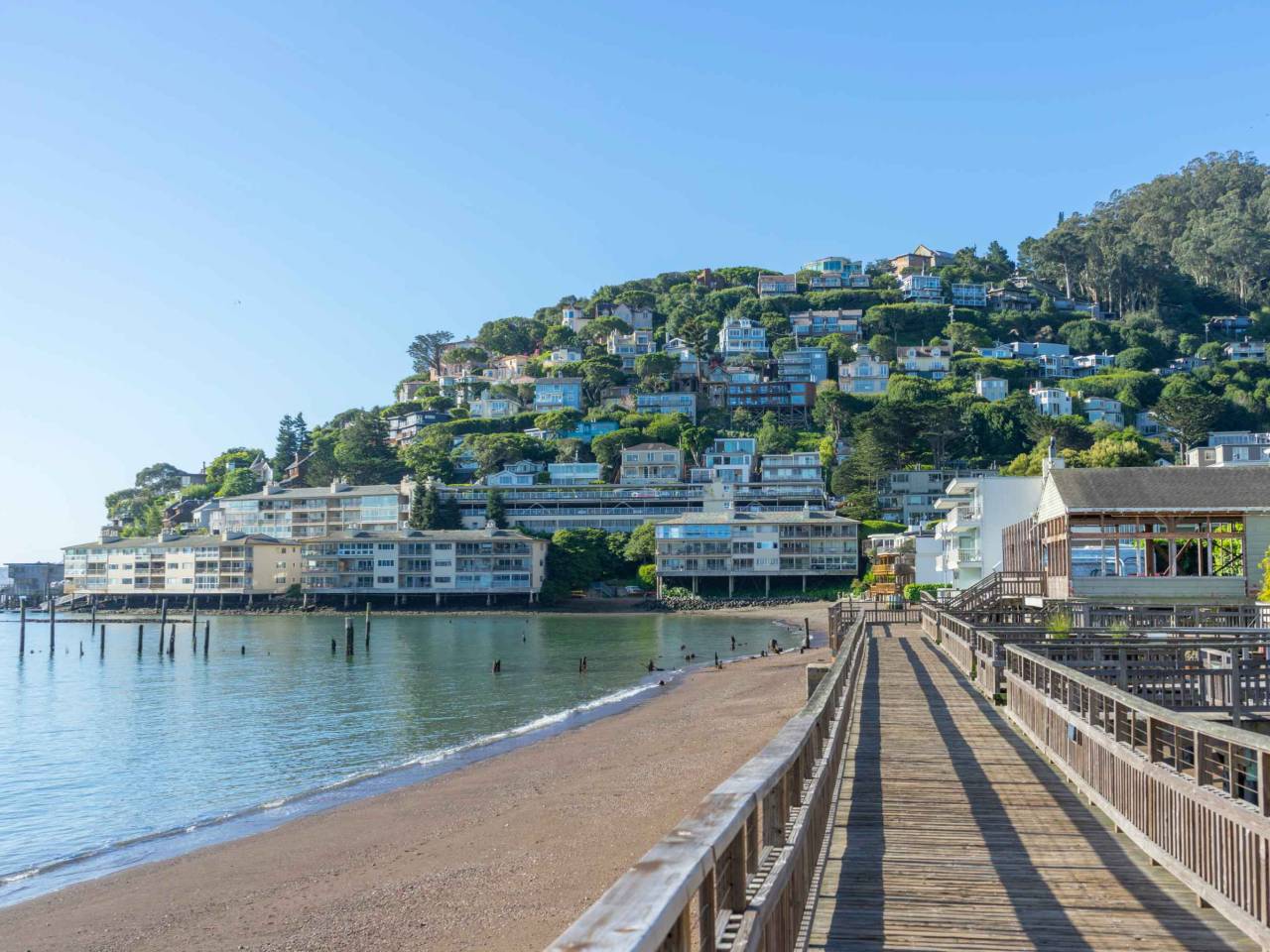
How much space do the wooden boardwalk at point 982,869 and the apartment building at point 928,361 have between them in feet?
538

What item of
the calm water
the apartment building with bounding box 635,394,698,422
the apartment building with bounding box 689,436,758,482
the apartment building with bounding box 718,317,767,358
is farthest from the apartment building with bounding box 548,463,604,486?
the calm water

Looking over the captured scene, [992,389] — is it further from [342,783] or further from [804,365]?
[342,783]

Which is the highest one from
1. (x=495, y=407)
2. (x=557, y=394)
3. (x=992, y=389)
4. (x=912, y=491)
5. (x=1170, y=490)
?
(x=557, y=394)

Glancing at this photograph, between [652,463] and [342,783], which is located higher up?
[652,463]

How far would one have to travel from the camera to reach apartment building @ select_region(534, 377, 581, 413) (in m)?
170

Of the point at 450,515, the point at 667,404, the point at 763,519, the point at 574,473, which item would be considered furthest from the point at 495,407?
the point at 763,519

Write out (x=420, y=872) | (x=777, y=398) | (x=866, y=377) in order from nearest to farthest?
(x=420, y=872), (x=866, y=377), (x=777, y=398)

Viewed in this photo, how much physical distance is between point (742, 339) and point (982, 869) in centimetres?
18340

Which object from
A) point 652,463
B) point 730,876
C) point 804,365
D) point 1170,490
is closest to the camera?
point 730,876

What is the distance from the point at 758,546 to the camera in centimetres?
11225

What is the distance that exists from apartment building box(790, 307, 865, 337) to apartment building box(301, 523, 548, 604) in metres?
92.4

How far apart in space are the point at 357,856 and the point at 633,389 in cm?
15695

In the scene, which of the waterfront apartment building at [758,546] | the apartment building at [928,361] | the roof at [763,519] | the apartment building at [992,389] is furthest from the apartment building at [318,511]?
the apartment building at [992,389]

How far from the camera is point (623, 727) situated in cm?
3416
